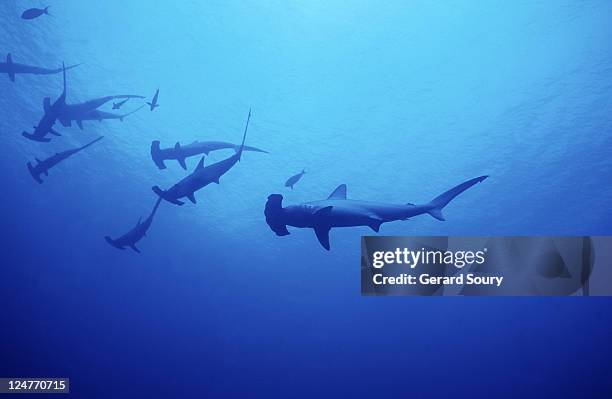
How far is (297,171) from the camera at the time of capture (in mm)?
27203

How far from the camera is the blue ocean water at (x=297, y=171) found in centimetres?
1669

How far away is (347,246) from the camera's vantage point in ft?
115

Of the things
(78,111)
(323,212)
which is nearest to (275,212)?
(323,212)

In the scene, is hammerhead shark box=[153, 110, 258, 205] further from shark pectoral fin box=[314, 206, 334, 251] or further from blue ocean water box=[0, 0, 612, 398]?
blue ocean water box=[0, 0, 612, 398]

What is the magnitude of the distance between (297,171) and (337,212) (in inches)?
827

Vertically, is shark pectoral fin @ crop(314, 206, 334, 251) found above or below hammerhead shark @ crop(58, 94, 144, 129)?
below

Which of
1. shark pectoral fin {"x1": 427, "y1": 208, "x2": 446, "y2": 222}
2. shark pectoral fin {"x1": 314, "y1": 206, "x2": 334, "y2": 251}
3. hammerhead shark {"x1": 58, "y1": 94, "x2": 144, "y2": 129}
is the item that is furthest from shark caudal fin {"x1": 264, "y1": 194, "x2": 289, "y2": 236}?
hammerhead shark {"x1": 58, "y1": 94, "x2": 144, "y2": 129}

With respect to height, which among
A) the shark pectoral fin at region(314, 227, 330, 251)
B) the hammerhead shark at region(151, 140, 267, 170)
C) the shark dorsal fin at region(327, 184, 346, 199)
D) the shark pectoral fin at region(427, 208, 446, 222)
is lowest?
the shark pectoral fin at region(314, 227, 330, 251)

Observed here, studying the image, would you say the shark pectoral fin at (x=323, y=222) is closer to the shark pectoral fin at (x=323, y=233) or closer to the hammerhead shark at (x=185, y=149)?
the shark pectoral fin at (x=323, y=233)

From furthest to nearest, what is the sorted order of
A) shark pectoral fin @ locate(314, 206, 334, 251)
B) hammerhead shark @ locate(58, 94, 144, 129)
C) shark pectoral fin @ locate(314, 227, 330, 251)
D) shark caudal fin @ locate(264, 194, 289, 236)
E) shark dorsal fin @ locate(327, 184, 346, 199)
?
hammerhead shark @ locate(58, 94, 144, 129) → shark dorsal fin @ locate(327, 184, 346, 199) → shark pectoral fin @ locate(314, 227, 330, 251) → shark pectoral fin @ locate(314, 206, 334, 251) → shark caudal fin @ locate(264, 194, 289, 236)

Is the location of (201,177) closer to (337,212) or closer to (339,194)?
(339,194)

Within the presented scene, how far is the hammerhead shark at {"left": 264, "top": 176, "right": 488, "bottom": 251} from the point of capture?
609 centimetres

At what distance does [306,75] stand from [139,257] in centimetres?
2926

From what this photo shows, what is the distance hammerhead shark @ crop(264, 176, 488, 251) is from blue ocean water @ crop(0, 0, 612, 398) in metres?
10.9
